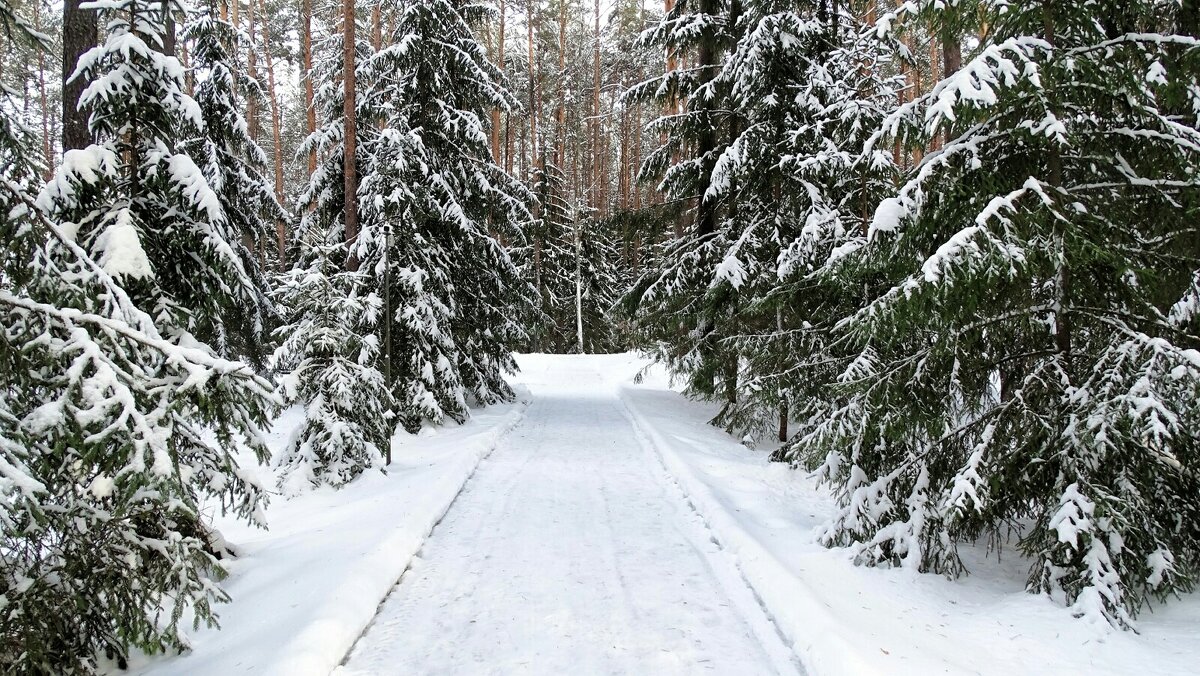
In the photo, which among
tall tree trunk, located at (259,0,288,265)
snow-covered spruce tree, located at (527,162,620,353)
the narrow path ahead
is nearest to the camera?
the narrow path ahead

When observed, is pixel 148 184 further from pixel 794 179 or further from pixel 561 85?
pixel 561 85

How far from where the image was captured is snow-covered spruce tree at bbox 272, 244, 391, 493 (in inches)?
331

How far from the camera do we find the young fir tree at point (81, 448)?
10.0 ft

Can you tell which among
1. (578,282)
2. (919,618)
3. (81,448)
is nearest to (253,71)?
(578,282)

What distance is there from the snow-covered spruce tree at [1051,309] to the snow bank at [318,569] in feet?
13.7

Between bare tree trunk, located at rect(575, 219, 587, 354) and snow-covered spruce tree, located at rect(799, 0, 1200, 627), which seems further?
bare tree trunk, located at rect(575, 219, 587, 354)

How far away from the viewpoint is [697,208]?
1430 centimetres

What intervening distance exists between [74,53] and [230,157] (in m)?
5.99

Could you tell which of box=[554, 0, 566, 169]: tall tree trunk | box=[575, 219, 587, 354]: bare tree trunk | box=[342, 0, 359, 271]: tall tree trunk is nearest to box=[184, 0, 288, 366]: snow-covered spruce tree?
box=[342, 0, 359, 271]: tall tree trunk

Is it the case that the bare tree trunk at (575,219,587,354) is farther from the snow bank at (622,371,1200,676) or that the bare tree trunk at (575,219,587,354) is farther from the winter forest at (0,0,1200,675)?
the snow bank at (622,371,1200,676)

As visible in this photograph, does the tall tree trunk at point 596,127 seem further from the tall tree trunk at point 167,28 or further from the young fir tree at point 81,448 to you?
the young fir tree at point 81,448

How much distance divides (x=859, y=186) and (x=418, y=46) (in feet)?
29.1

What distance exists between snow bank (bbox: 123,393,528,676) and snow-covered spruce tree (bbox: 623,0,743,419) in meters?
5.11

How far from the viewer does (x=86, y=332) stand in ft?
10.6
